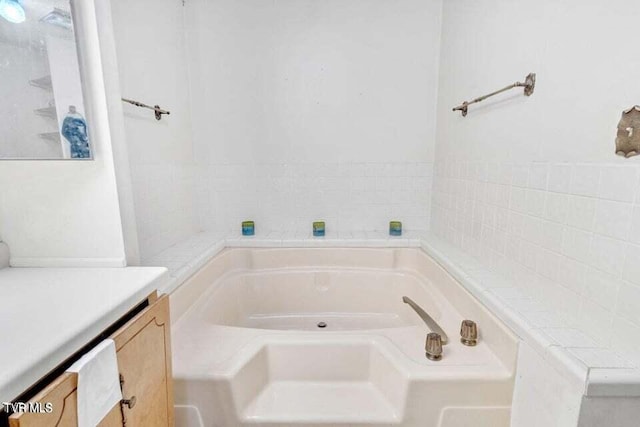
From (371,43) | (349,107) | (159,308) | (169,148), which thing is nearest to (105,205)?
(159,308)

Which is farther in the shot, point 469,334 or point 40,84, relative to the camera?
point 469,334

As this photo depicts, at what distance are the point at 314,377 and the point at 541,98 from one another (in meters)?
1.22

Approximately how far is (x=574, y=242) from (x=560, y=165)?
9.5 inches

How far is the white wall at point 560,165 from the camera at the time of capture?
2.51 ft

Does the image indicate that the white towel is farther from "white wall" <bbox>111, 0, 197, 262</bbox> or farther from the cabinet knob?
"white wall" <bbox>111, 0, 197, 262</bbox>

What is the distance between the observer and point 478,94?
1496 mm

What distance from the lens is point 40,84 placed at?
0.86 metres

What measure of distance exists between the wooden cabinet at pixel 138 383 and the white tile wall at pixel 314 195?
1392 mm

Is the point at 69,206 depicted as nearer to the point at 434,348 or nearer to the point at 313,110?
the point at 434,348

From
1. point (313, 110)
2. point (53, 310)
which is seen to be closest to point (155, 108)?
point (313, 110)

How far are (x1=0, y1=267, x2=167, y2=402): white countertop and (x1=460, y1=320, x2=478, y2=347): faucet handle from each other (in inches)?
38.5

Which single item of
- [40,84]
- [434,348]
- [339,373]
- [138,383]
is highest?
[40,84]

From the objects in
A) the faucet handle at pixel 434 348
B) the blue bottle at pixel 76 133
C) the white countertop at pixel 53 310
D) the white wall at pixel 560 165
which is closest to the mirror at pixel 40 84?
the blue bottle at pixel 76 133

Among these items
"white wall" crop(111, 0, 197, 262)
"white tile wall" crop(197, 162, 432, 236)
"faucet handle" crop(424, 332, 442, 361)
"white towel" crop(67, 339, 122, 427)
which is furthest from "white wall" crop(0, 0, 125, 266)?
"white tile wall" crop(197, 162, 432, 236)
